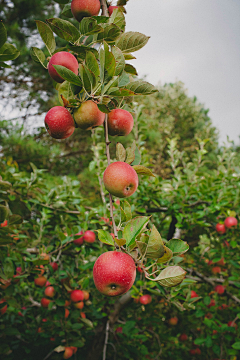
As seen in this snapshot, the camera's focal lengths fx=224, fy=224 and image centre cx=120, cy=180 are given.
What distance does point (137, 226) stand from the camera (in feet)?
1.87

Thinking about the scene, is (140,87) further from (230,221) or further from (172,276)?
(230,221)

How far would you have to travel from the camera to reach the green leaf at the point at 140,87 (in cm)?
66

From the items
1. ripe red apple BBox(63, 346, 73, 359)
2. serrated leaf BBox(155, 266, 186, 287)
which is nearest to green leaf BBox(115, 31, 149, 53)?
serrated leaf BBox(155, 266, 186, 287)

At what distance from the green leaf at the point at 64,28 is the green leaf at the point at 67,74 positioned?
16cm

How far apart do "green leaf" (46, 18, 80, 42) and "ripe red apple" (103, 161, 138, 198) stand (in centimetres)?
42

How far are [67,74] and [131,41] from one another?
28 centimetres

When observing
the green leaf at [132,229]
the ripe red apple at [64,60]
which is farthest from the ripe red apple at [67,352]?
the ripe red apple at [64,60]

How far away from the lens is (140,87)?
0.67 metres

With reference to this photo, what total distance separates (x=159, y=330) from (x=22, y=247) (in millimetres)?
2403

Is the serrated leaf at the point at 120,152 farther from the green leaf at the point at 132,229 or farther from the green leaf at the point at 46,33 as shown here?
the green leaf at the point at 46,33

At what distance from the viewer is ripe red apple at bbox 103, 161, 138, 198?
24.1 inches

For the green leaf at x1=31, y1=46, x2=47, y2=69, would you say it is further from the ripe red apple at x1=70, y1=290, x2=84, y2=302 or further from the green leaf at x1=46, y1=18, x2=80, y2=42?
the ripe red apple at x1=70, y1=290, x2=84, y2=302

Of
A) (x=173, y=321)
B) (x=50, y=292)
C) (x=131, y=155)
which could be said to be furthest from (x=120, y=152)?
(x=173, y=321)

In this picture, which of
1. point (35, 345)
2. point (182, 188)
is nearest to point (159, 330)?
point (35, 345)
